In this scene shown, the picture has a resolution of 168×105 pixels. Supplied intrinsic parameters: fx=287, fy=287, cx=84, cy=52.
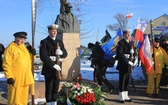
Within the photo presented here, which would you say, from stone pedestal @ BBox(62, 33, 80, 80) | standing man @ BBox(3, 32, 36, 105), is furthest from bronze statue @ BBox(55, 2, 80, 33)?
standing man @ BBox(3, 32, 36, 105)

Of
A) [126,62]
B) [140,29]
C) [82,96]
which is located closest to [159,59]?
[140,29]

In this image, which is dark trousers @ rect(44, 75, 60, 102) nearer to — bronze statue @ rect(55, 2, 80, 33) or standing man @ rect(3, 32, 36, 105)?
standing man @ rect(3, 32, 36, 105)

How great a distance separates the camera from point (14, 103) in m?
6.11

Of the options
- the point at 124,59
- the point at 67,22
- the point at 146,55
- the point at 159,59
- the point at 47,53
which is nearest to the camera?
the point at 47,53

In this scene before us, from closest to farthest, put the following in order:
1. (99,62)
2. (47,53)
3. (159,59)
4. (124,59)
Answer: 1. (47,53)
2. (124,59)
3. (159,59)
4. (99,62)

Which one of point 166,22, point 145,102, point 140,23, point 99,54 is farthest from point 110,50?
point 166,22

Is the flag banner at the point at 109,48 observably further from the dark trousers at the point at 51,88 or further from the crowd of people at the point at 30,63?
the dark trousers at the point at 51,88

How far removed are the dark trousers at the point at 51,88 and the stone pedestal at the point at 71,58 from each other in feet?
9.50

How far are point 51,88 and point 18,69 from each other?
0.96 meters

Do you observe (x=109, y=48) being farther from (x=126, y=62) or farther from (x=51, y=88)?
(x=51, y=88)

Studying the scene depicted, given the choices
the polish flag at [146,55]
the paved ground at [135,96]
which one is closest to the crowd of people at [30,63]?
the paved ground at [135,96]

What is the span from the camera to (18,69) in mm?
6023

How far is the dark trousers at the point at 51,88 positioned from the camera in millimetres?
6520

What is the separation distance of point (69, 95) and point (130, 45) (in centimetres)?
236
